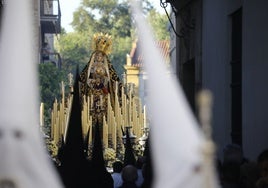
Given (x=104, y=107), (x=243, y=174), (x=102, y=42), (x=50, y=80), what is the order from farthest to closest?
1. (x=50, y=80)
2. (x=102, y=42)
3. (x=104, y=107)
4. (x=243, y=174)

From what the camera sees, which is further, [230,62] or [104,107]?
[104,107]

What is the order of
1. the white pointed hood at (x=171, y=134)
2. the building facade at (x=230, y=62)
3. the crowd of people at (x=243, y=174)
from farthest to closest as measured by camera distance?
the building facade at (x=230, y=62), the crowd of people at (x=243, y=174), the white pointed hood at (x=171, y=134)

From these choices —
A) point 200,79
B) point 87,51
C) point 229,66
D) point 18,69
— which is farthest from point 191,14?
point 87,51

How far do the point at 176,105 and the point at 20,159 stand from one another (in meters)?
0.74

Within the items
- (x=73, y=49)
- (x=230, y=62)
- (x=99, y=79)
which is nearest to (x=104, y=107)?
(x=99, y=79)

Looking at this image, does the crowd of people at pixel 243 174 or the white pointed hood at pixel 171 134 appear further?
the crowd of people at pixel 243 174

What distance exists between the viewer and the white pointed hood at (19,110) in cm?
437

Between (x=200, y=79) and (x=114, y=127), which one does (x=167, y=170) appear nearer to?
(x=200, y=79)

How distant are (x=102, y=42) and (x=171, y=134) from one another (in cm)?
2092

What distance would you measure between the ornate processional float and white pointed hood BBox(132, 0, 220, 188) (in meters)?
9.70

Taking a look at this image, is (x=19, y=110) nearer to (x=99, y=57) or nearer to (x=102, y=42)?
(x=99, y=57)

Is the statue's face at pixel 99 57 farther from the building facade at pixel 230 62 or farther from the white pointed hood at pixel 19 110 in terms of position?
the white pointed hood at pixel 19 110

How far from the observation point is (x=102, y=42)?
25234 millimetres

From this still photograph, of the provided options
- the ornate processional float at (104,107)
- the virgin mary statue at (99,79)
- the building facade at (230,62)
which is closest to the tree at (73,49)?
the virgin mary statue at (99,79)
